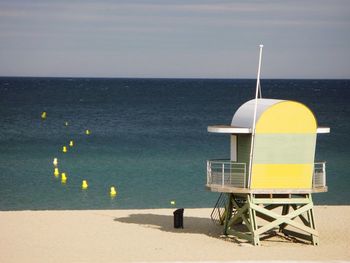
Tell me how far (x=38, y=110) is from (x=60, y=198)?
92.7 metres

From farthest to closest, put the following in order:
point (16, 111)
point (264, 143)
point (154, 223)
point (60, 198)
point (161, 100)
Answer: point (161, 100), point (16, 111), point (60, 198), point (154, 223), point (264, 143)

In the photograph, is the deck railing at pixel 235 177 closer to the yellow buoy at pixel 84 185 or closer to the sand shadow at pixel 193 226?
the sand shadow at pixel 193 226

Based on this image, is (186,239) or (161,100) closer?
(186,239)

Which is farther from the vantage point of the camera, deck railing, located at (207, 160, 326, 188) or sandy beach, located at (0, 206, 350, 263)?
deck railing, located at (207, 160, 326, 188)

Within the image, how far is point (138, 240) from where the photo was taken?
31.5m

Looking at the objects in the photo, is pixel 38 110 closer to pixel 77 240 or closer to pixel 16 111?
pixel 16 111

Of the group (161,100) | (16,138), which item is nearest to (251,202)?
(16,138)

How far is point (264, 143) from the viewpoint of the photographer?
30297mm

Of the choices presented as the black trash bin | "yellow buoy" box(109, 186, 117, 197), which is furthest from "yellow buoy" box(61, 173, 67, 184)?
the black trash bin

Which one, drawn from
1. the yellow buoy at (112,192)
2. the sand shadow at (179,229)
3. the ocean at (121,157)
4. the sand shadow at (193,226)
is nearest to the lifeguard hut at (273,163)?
the sand shadow at (193,226)

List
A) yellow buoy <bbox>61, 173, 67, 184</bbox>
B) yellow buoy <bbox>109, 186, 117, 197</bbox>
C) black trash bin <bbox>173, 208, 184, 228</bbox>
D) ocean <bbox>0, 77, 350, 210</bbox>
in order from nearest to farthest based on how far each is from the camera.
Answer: black trash bin <bbox>173, 208, 184, 228</bbox> < ocean <bbox>0, 77, 350, 210</bbox> < yellow buoy <bbox>109, 186, 117, 197</bbox> < yellow buoy <bbox>61, 173, 67, 184</bbox>

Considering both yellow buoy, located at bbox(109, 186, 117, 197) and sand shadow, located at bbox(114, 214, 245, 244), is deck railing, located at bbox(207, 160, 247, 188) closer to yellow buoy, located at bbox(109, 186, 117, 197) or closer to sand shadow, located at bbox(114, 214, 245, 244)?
sand shadow, located at bbox(114, 214, 245, 244)

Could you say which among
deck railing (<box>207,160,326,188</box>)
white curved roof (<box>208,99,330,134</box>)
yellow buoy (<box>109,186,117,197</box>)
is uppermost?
white curved roof (<box>208,99,330,134</box>)

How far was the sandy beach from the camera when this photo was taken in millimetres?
28562
